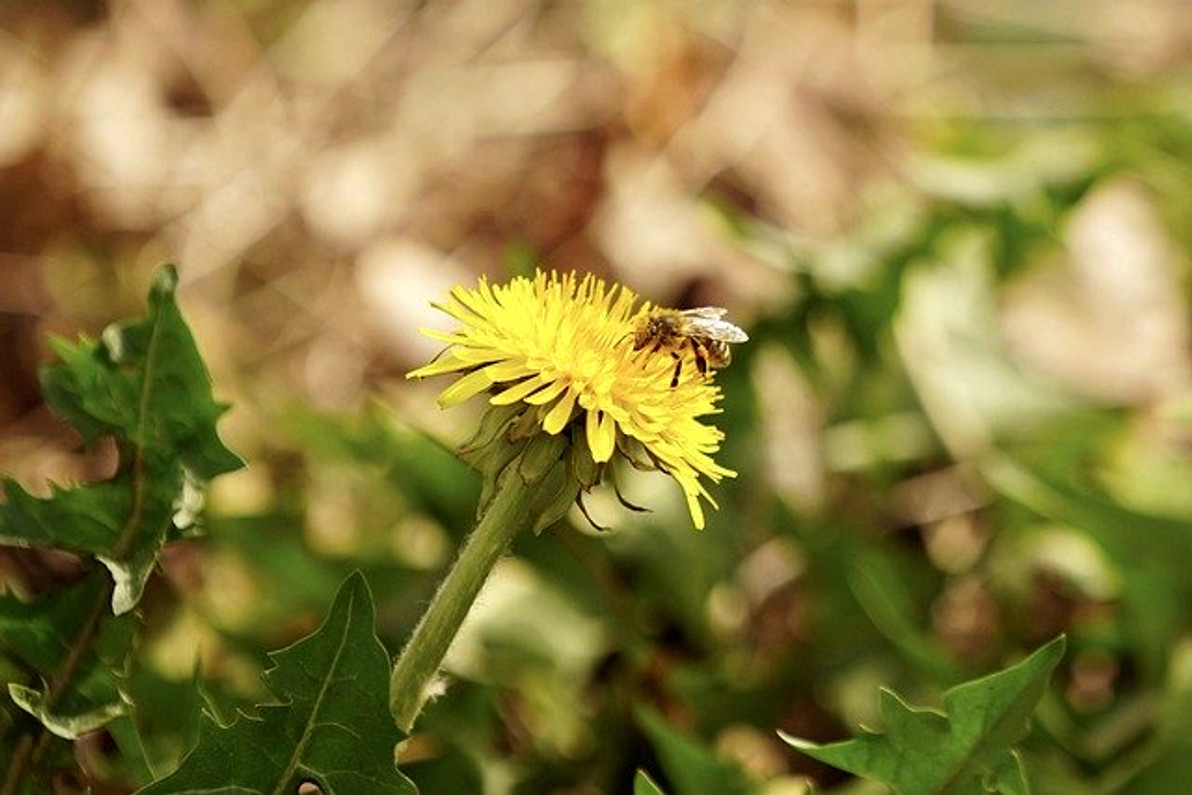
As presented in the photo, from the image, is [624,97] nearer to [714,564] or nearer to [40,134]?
[40,134]

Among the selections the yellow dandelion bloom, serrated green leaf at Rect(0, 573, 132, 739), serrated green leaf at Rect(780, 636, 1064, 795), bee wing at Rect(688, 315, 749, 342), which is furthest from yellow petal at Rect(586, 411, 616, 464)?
serrated green leaf at Rect(0, 573, 132, 739)

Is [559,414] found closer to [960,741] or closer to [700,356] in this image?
[700,356]

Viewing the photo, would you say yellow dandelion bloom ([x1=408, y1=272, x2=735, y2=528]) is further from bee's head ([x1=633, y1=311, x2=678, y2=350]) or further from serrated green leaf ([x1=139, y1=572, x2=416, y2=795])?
serrated green leaf ([x1=139, y1=572, x2=416, y2=795])

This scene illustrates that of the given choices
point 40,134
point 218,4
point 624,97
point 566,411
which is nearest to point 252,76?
point 218,4

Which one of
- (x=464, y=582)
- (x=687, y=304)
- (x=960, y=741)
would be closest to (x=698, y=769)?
(x=960, y=741)

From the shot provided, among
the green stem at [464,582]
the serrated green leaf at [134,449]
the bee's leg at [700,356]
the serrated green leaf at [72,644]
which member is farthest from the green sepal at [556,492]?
the serrated green leaf at [72,644]

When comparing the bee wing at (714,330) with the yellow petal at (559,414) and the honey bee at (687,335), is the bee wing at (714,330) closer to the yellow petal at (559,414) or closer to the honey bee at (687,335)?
the honey bee at (687,335)
